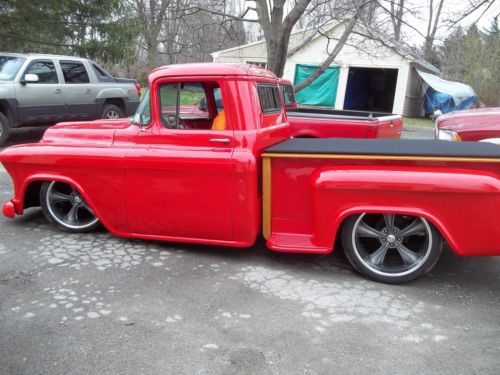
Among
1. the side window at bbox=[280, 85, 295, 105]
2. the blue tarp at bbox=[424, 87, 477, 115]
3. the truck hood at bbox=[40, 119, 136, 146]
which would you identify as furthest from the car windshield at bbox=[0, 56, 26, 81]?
the blue tarp at bbox=[424, 87, 477, 115]

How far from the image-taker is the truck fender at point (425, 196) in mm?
3326

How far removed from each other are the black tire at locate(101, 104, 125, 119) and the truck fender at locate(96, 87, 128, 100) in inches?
10.1

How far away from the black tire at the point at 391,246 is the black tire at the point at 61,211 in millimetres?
2693

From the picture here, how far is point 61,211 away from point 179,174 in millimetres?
1741

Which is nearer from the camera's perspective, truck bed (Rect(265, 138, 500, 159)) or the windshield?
truck bed (Rect(265, 138, 500, 159))

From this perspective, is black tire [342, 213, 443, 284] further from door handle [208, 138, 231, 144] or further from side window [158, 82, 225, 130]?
side window [158, 82, 225, 130]

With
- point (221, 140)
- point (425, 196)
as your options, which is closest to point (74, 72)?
point (221, 140)

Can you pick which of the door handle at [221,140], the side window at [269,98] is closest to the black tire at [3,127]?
the side window at [269,98]

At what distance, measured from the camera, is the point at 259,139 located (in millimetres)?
3986

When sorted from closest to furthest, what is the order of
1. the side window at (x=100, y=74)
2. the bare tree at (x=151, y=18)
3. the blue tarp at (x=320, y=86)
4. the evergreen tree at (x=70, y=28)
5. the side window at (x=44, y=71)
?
the side window at (x=44, y=71) < the side window at (x=100, y=74) < the evergreen tree at (x=70, y=28) < the bare tree at (x=151, y=18) < the blue tarp at (x=320, y=86)

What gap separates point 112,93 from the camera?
10977 mm

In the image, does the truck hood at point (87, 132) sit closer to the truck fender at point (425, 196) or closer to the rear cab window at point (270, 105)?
the rear cab window at point (270, 105)

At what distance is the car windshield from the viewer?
8984mm

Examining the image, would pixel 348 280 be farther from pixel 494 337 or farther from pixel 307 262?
pixel 494 337
